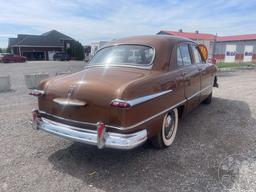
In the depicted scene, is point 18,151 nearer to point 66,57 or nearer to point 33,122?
point 33,122

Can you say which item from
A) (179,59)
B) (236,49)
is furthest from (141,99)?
(236,49)

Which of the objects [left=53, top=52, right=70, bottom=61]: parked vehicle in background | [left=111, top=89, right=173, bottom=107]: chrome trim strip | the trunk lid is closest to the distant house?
[left=53, top=52, right=70, bottom=61]: parked vehicle in background

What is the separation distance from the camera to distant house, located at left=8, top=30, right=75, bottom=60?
4550 centimetres

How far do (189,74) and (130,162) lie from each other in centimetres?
207

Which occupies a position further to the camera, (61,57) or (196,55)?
(61,57)

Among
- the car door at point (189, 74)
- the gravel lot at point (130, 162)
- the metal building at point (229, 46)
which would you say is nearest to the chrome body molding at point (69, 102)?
the gravel lot at point (130, 162)

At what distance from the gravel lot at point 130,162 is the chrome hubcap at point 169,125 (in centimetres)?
25

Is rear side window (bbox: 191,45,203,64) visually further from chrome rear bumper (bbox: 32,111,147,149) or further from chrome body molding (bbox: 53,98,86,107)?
chrome body molding (bbox: 53,98,86,107)

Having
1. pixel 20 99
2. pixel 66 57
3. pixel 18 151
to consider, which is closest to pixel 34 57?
pixel 66 57

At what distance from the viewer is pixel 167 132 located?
4059mm

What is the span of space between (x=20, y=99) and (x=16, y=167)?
4803 millimetres

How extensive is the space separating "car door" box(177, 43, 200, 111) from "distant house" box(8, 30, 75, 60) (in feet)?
144

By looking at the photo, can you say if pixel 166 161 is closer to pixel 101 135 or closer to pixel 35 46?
pixel 101 135

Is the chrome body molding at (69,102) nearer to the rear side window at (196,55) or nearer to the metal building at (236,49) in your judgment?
the rear side window at (196,55)
